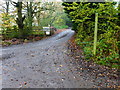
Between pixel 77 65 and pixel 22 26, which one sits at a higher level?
pixel 22 26

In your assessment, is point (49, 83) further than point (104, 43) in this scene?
No

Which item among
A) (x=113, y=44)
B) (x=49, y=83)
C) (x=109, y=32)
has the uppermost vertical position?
(x=109, y=32)

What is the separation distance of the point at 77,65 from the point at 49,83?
1.82 metres

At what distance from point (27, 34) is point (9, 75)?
1118 centimetres

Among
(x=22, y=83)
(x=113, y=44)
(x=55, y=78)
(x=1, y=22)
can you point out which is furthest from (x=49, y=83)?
(x=1, y=22)

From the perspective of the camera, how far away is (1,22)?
14.9 m

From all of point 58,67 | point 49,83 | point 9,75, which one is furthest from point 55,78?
point 9,75

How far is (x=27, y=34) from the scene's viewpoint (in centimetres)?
1488

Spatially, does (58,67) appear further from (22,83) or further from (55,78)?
(22,83)

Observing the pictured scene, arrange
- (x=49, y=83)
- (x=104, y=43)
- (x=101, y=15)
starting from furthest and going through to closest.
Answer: (x=101, y=15) → (x=104, y=43) → (x=49, y=83)

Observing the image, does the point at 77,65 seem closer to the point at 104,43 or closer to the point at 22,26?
the point at 104,43

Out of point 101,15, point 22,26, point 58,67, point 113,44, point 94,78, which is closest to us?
point 94,78

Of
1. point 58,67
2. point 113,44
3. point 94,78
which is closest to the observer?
point 94,78

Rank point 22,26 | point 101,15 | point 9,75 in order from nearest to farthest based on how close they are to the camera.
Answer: point 9,75 → point 101,15 → point 22,26
